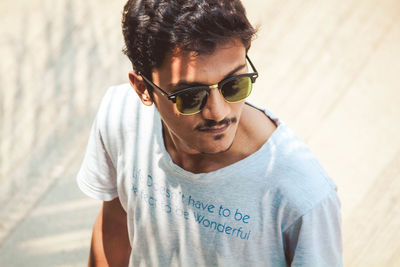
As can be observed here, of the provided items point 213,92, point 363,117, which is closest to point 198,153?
point 213,92

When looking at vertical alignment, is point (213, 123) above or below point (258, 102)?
above

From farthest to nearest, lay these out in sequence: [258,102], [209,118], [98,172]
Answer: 1. [258,102]
2. [98,172]
3. [209,118]

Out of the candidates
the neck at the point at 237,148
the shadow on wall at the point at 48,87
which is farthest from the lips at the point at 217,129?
the shadow on wall at the point at 48,87

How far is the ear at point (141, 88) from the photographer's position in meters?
1.61

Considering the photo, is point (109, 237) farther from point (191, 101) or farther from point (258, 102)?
point (258, 102)

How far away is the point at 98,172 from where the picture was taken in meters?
1.83

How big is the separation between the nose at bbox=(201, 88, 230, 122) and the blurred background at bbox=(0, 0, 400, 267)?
2176 millimetres

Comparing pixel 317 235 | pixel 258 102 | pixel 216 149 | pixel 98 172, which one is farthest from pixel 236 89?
pixel 258 102

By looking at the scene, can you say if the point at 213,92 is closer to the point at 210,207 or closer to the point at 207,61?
the point at 207,61

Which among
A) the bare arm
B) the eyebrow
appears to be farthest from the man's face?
the bare arm

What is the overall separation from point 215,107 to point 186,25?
267mm

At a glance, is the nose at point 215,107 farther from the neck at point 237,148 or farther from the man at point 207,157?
the neck at point 237,148

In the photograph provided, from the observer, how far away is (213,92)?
4.51 ft

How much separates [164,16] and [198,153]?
1.62ft
